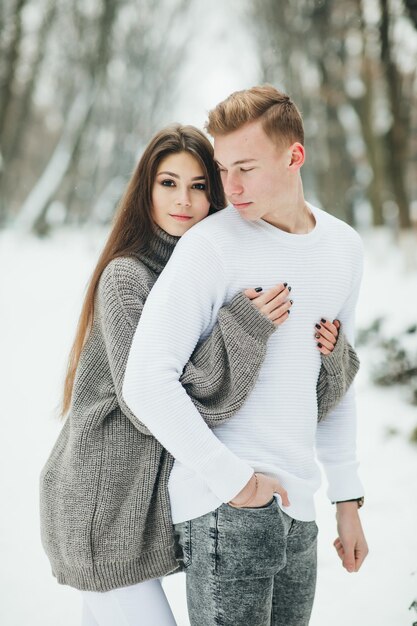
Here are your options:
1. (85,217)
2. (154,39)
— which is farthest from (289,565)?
(85,217)

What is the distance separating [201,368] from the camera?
1.75 m

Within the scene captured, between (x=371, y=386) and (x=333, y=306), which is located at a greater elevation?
(x=333, y=306)

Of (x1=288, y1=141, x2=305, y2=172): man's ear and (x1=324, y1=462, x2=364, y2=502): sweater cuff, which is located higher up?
(x1=288, y1=141, x2=305, y2=172): man's ear

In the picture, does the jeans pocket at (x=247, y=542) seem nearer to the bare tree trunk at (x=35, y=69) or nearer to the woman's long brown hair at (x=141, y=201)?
the woman's long brown hair at (x=141, y=201)

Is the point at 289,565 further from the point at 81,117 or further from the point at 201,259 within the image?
the point at 81,117

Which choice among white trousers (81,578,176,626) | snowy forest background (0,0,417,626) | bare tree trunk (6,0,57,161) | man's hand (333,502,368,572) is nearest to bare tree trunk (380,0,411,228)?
snowy forest background (0,0,417,626)

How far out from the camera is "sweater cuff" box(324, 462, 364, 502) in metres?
2.13

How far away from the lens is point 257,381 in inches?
70.0

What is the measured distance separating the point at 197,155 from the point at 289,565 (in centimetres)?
127

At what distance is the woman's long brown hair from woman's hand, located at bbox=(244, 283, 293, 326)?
0.47 meters

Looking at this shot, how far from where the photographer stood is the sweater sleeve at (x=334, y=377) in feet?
6.24

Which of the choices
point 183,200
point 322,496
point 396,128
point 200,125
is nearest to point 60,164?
point 200,125

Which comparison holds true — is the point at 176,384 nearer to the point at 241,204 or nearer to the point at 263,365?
the point at 263,365

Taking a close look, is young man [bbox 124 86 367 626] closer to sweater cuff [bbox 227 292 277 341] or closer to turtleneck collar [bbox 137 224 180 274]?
sweater cuff [bbox 227 292 277 341]
